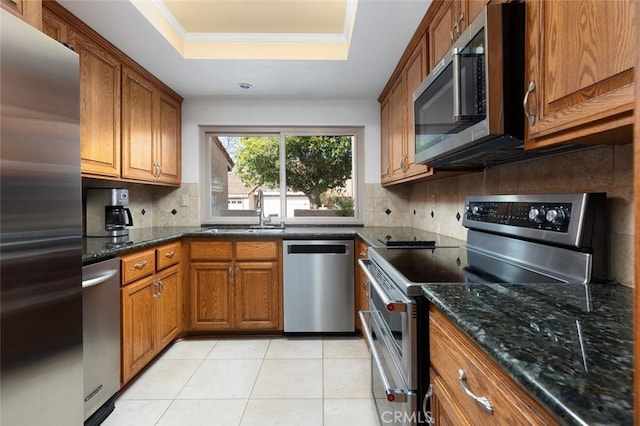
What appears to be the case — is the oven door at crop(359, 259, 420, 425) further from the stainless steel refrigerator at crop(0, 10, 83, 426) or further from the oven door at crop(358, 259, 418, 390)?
the stainless steel refrigerator at crop(0, 10, 83, 426)

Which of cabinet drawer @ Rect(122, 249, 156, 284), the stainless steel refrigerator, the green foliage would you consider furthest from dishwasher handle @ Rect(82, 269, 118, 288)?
the green foliage

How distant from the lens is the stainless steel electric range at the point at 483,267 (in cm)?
96

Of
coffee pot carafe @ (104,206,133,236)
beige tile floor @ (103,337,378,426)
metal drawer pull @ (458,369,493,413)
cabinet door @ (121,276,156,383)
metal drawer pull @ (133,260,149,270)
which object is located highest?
coffee pot carafe @ (104,206,133,236)

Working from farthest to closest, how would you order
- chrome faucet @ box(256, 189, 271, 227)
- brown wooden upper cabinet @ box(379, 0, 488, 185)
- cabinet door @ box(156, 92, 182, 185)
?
1. chrome faucet @ box(256, 189, 271, 227)
2. cabinet door @ box(156, 92, 182, 185)
3. brown wooden upper cabinet @ box(379, 0, 488, 185)

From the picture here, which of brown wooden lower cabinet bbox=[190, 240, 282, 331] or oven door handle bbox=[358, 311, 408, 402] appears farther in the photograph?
brown wooden lower cabinet bbox=[190, 240, 282, 331]

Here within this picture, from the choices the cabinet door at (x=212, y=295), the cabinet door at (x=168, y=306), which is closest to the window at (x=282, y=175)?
the cabinet door at (x=212, y=295)

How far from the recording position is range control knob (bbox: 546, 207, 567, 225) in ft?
3.33

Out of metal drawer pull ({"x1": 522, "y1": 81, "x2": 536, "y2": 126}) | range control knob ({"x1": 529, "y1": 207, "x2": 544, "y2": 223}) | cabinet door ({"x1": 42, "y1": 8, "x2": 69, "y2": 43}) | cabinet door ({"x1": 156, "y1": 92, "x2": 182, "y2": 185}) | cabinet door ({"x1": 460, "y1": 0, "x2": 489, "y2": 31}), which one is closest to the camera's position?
metal drawer pull ({"x1": 522, "y1": 81, "x2": 536, "y2": 126})

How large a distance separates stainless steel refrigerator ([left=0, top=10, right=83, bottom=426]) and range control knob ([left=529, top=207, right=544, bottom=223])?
64.9 inches

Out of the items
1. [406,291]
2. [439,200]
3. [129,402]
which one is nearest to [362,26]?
[439,200]

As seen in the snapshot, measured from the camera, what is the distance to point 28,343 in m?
0.98

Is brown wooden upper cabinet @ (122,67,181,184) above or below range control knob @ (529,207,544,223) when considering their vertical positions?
above

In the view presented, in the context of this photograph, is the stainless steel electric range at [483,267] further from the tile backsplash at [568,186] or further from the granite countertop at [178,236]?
the granite countertop at [178,236]

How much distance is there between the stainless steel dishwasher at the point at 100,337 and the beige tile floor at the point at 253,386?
134 millimetres
